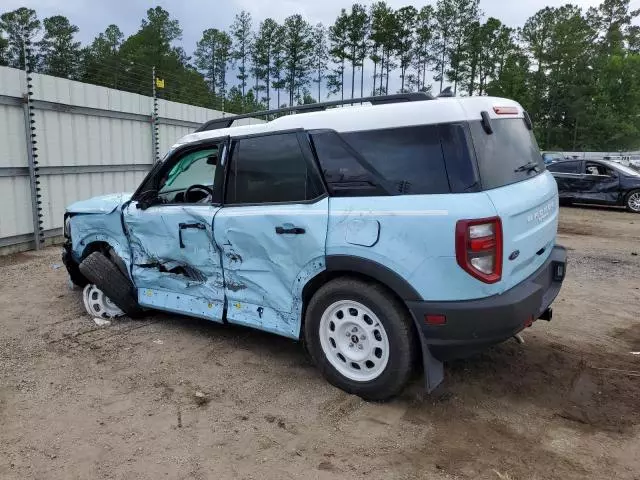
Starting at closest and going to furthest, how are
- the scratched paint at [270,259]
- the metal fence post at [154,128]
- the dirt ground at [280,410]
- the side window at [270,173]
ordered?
the dirt ground at [280,410] < the scratched paint at [270,259] < the side window at [270,173] < the metal fence post at [154,128]

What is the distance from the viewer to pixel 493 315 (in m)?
2.92

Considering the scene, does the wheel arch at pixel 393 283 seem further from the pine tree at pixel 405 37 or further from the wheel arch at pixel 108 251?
the pine tree at pixel 405 37

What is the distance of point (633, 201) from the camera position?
45.5ft

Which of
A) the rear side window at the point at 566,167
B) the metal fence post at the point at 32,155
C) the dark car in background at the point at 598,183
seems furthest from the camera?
the rear side window at the point at 566,167

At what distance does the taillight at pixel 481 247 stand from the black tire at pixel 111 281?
10.7 feet

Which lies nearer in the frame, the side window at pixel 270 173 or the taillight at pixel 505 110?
the taillight at pixel 505 110

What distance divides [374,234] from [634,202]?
13.6m

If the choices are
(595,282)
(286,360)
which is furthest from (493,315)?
(595,282)

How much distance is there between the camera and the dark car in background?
1388cm

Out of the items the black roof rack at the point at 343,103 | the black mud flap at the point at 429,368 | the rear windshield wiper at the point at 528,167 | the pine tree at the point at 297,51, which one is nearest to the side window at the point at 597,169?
the rear windshield wiper at the point at 528,167

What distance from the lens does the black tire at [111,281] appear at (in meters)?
4.77

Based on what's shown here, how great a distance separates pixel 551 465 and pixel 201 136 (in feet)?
11.2

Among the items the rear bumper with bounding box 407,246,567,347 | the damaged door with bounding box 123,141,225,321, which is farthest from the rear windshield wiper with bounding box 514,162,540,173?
the damaged door with bounding box 123,141,225,321

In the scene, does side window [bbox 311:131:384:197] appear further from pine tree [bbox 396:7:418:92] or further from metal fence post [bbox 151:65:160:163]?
pine tree [bbox 396:7:418:92]
